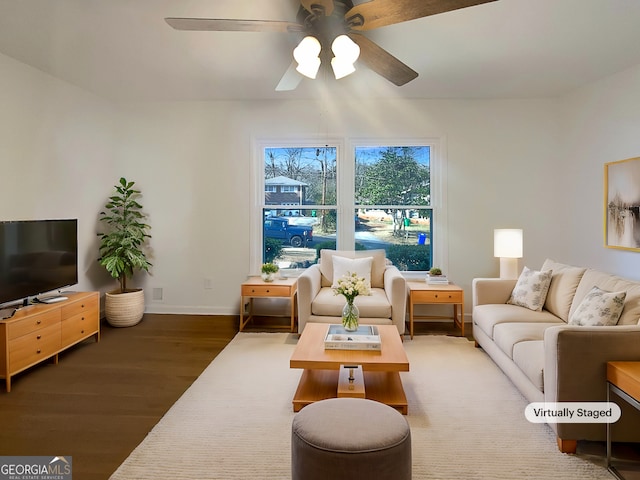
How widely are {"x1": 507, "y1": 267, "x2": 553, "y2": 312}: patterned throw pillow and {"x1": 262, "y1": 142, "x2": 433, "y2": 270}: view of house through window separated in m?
1.46

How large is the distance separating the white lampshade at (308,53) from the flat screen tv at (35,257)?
2732 mm

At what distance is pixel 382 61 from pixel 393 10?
56 centimetres

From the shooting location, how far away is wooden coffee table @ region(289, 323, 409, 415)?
99.9 inches

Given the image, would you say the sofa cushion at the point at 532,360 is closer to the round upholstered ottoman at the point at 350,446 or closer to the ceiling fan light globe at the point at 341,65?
the round upholstered ottoman at the point at 350,446

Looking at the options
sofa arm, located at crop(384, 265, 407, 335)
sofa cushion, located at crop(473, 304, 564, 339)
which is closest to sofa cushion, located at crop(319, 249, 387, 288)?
sofa arm, located at crop(384, 265, 407, 335)

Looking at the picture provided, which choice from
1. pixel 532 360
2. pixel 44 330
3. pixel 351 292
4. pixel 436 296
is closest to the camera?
pixel 532 360

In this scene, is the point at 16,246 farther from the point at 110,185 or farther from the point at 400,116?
the point at 400,116

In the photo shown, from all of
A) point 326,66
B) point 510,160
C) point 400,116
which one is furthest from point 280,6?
point 510,160

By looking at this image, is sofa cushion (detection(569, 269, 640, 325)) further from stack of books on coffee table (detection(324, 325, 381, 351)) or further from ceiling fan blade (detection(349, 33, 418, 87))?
ceiling fan blade (detection(349, 33, 418, 87))


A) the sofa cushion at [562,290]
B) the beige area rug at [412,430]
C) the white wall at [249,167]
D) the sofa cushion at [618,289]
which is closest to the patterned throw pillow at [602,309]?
the sofa cushion at [618,289]

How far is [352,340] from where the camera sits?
2.79 m

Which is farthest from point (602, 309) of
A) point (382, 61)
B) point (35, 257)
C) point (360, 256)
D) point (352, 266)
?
point (35, 257)

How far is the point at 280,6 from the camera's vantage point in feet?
8.37

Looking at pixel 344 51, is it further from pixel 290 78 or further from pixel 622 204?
pixel 622 204
